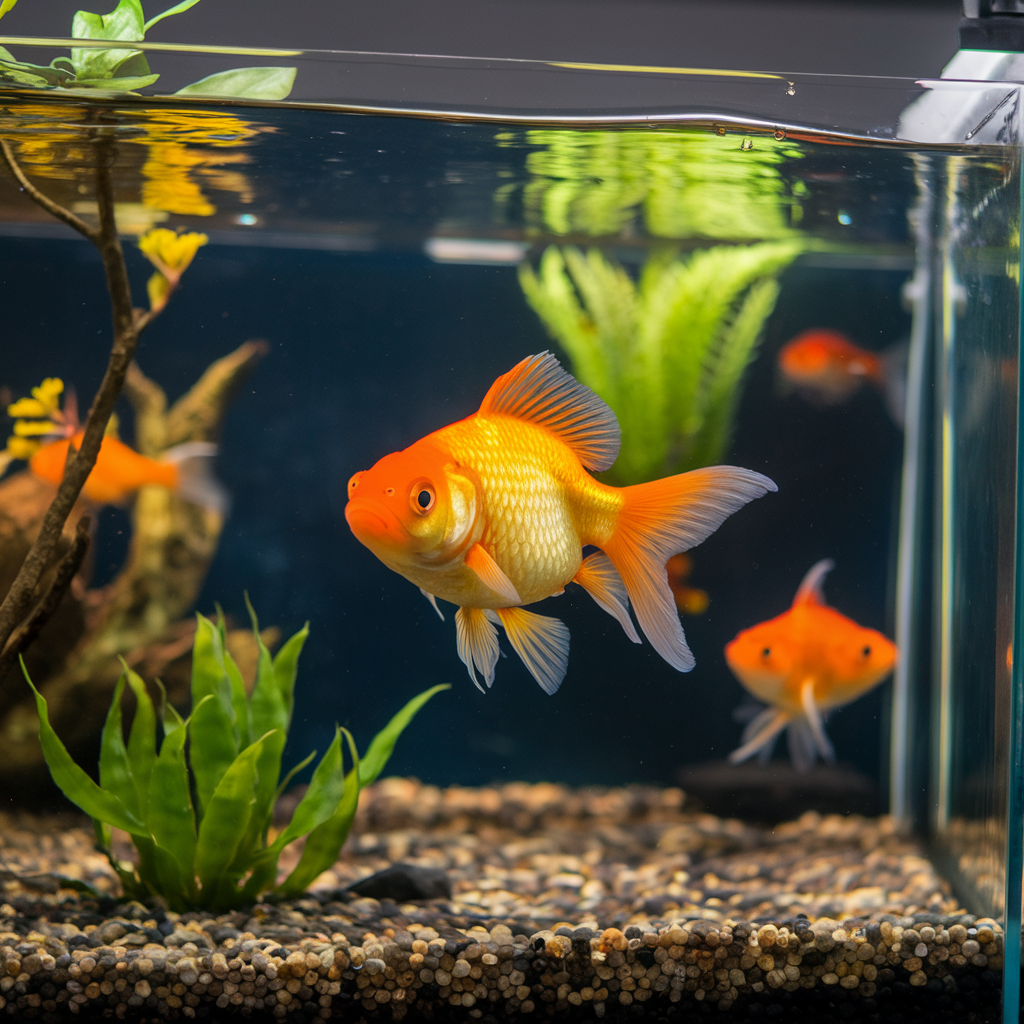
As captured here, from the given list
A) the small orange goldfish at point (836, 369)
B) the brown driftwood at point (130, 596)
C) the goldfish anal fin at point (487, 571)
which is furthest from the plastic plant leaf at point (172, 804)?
the small orange goldfish at point (836, 369)

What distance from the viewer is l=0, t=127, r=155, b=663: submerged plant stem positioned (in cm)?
232

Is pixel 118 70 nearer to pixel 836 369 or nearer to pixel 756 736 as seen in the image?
pixel 836 369

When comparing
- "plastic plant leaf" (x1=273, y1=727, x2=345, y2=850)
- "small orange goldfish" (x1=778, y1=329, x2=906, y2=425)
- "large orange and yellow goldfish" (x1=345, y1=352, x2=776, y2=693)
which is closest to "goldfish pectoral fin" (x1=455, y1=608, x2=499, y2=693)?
"large orange and yellow goldfish" (x1=345, y1=352, x2=776, y2=693)

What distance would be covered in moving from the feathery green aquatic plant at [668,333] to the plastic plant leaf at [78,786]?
8.16ft

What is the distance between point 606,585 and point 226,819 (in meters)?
1.37

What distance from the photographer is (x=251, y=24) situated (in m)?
4.34

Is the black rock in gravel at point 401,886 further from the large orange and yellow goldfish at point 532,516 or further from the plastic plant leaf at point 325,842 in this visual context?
the large orange and yellow goldfish at point 532,516

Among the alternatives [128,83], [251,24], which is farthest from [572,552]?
[251,24]

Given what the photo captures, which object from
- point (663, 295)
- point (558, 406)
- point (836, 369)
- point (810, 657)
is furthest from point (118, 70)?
point (836, 369)

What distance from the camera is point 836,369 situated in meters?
3.81

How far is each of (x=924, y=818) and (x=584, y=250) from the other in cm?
316

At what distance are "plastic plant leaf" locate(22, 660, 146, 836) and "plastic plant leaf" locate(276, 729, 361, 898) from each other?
53 centimetres

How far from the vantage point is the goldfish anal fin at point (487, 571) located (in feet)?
4.81

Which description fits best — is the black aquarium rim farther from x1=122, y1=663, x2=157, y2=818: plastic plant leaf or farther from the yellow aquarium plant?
x1=122, y1=663, x2=157, y2=818: plastic plant leaf
